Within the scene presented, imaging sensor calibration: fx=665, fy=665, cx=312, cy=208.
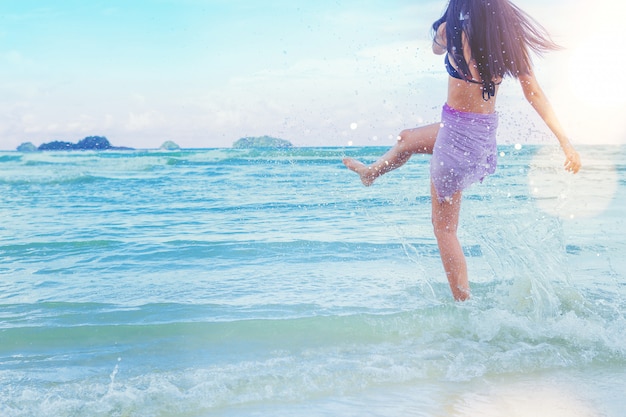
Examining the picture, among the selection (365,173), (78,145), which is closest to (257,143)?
(78,145)

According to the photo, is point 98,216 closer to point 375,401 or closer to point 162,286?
point 162,286

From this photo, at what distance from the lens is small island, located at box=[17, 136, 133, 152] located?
46.7 m

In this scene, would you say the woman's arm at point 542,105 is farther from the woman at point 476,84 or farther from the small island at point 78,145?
the small island at point 78,145

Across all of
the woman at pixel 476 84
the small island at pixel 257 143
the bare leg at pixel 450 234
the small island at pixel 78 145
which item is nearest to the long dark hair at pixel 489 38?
the woman at pixel 476 84

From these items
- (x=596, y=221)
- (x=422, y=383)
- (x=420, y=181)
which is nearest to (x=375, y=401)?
(x=422, y=383)

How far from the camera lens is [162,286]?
539 centimetres

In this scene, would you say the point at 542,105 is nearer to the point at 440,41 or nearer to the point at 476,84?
the point at 476,84

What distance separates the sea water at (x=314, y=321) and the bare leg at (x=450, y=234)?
22 centimetres

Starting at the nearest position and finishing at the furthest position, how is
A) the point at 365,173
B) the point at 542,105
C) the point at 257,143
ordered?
the point at 542,105 → the point at 365,173 → the point at 257,143

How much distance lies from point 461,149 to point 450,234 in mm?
572

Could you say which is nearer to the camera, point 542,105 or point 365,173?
point 542,105

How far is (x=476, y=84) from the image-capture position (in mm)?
3775

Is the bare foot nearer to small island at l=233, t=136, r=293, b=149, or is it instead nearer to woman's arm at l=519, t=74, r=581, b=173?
woman's arm at l=519, t=74, r=581, b=173

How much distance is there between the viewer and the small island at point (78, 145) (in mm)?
46688
